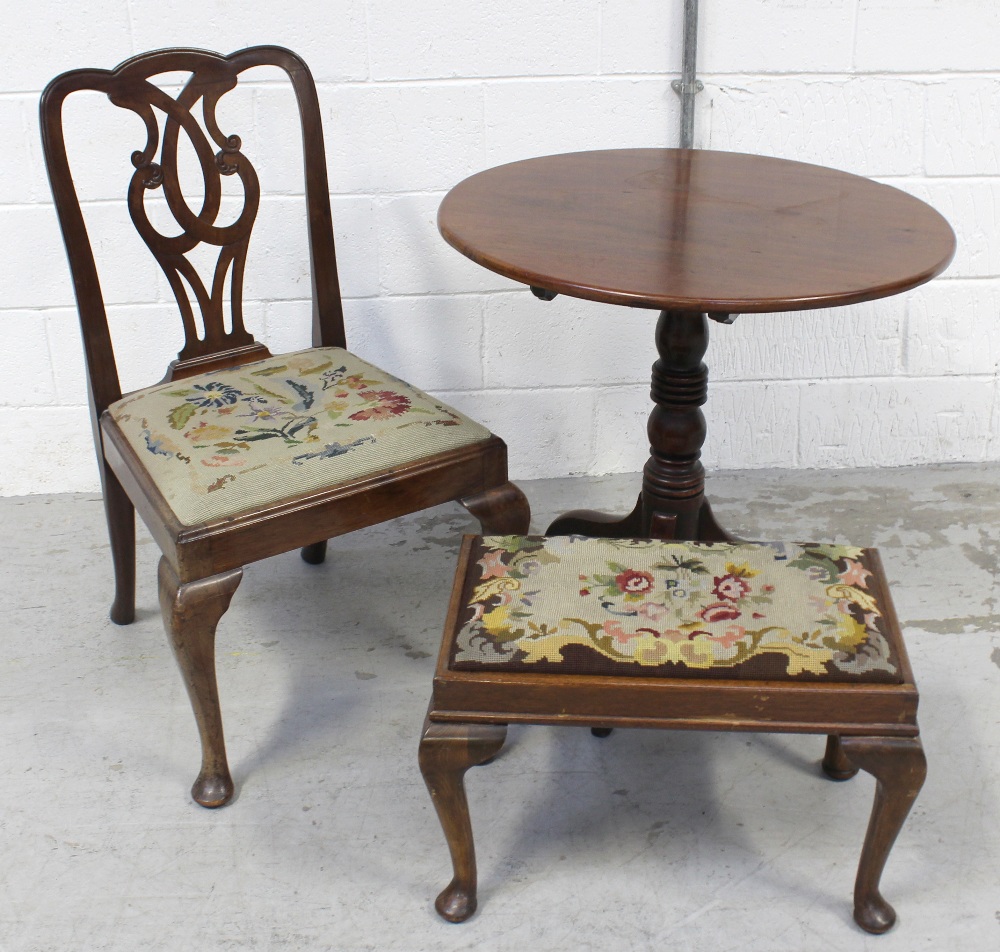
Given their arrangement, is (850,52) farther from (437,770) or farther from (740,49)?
(437,770)

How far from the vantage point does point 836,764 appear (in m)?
1.75

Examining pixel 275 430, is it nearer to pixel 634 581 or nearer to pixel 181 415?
pixel 181 415

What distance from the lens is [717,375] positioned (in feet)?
8.49

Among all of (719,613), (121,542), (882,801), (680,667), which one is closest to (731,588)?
(719,613)

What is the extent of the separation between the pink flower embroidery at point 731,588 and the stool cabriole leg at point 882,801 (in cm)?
21

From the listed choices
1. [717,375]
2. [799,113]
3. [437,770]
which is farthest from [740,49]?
[437,770]

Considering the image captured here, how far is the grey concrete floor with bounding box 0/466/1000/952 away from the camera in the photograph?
5.03 feet

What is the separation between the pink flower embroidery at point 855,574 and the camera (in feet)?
4.90

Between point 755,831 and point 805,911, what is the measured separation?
5.9 inches

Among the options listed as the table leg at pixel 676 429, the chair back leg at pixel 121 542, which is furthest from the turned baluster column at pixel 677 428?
the chair back leg at pixel 121 542

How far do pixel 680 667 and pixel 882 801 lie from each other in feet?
1.00

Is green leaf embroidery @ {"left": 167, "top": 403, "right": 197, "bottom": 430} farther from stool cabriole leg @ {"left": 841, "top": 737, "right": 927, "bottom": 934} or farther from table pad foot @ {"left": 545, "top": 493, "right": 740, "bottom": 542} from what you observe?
stool cabriole leg @ {"left": 841, "top": 737, "right": 927, "bottom": 934}

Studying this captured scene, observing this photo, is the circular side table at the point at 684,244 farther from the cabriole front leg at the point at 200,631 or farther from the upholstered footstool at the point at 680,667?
the cabriole front leg at the point at 200,631

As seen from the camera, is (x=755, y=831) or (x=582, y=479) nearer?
(x=755, y=831)
